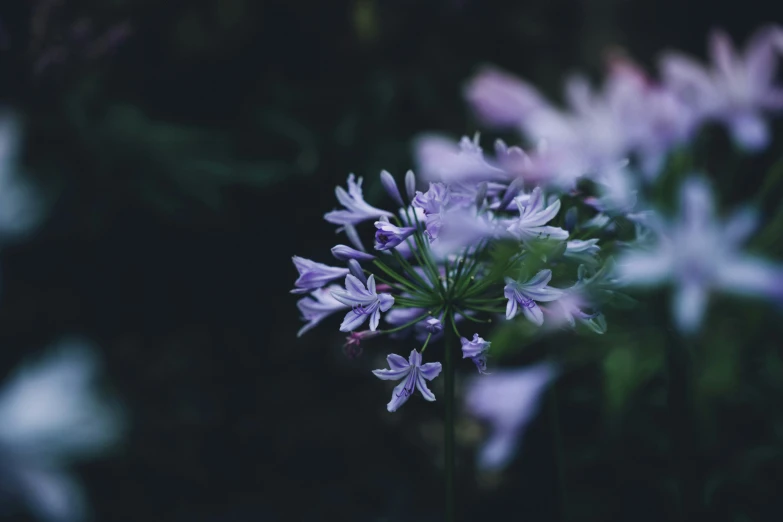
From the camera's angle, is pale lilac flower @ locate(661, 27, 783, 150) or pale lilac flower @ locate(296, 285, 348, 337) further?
pale lilac flower @ locate(661, 27, 783, 150)

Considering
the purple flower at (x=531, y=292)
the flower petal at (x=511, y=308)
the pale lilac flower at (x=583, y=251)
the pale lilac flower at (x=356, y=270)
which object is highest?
the pale lilac flower at (x=583, y=251)

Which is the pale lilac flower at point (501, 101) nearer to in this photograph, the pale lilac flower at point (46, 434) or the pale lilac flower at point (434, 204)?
the pale lilac flower at point (434, 204)

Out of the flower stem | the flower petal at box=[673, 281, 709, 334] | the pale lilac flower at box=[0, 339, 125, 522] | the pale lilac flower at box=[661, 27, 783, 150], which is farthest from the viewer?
the pale lilac flower at box=[661, 27, 783, 150]

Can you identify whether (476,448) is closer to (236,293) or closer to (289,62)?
(236,293)

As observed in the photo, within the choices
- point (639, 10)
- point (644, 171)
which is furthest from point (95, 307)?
point (639, 10)

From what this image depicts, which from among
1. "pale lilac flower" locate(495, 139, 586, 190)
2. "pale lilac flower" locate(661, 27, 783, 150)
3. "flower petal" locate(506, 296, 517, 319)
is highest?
"pale lilac flower" locate(661, 27, 783, 150)

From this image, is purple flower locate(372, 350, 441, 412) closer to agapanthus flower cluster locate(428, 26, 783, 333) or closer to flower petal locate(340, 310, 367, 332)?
flower petal locate(340, 310, 367, 332)

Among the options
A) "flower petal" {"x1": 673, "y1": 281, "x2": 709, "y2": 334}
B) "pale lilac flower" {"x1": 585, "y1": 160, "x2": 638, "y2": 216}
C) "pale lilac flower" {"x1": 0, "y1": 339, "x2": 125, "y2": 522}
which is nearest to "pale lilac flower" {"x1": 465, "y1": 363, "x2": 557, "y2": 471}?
"flower petal" {"x1": 673, "y1": 281, "x2": 709, "y2": 334}

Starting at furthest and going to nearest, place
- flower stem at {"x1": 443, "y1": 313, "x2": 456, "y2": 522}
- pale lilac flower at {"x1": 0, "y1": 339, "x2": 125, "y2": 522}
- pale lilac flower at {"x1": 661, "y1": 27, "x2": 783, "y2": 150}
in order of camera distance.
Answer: pale lilac flower at {"x1": 661, "y1": 27, "x2": 783, "y2": 150}, flower stem at {"x1": 443, "y1": 313, "x2": 456, "y2": 522}, pale lilac flower at {"x1": 0, "y1": 339, "x2": 125, "y2": 522}

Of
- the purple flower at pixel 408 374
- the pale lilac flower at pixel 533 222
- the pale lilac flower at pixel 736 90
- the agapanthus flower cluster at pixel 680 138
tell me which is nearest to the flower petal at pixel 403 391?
the purple flower at pixel 408 374
